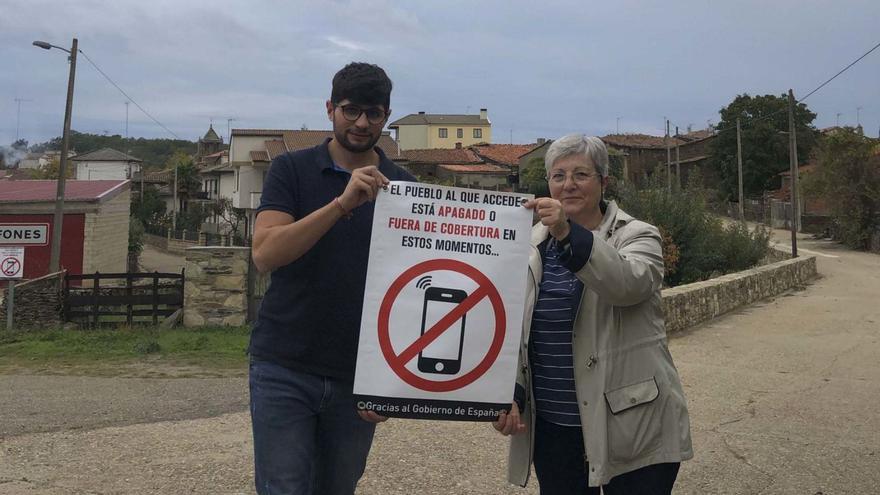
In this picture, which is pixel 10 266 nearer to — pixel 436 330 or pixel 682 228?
pixel 682 228

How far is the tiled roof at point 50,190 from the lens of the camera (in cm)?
2580

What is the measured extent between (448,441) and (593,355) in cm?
336

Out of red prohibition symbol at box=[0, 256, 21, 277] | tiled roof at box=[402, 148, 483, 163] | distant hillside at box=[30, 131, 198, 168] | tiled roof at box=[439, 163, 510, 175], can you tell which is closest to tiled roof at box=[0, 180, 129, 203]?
red prohibition symbol at box=[0, 256, 21, 277]

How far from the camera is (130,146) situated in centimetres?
12494

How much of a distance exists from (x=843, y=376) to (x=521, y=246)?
742 cm

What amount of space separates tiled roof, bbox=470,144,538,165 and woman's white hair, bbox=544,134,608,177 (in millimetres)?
67722

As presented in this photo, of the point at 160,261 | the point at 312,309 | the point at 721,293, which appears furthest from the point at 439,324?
the point at 160,261

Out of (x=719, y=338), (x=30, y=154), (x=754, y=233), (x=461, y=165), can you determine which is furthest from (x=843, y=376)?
(x=30, y=154)

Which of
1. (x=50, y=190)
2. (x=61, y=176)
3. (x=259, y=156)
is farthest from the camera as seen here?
(x=259, y=156)

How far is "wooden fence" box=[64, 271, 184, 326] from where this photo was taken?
581 inches

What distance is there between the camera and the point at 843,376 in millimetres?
8500

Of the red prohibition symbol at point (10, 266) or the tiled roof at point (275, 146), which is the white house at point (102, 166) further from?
the red prohibition symbol at point (10, 266)

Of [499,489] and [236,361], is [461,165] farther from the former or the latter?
[499,489]

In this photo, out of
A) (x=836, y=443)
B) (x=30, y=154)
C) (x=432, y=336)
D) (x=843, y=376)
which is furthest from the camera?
(x=30, y=154)
